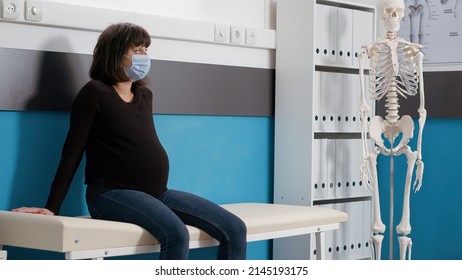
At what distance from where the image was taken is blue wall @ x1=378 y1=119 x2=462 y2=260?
4.45 m

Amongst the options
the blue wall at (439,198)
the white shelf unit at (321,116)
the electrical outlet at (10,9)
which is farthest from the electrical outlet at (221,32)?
the blue wall at (439,198)

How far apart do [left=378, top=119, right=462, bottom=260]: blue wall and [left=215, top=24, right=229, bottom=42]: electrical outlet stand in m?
1.27

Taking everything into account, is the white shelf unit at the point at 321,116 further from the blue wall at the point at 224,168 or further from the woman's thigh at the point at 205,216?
the woman's thigh at the point at 205,216

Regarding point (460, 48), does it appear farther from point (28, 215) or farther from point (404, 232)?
point (28, 215)

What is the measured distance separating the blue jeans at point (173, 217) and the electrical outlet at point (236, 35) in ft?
3.39

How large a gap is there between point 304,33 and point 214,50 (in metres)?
0.47

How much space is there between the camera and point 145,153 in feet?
10.6

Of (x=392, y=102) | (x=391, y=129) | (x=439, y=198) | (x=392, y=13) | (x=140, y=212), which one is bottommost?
(x=439, y=198)

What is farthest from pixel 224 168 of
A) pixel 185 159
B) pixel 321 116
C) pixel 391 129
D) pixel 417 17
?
pixel 417 17

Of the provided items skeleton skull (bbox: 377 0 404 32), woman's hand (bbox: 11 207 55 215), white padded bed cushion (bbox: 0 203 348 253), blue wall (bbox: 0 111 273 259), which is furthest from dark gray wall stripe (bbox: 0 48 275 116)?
skeleton skull (bbox: 377 0 404 32)

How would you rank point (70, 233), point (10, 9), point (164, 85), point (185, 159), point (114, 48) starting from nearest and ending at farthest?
point (70, 233), point (10, 9), point (114, 48), point (164, 85), point (185, 159)

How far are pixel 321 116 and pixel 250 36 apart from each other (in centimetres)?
52

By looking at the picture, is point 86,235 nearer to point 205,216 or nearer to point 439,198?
point 205,216

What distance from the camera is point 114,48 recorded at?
10.6 ft
